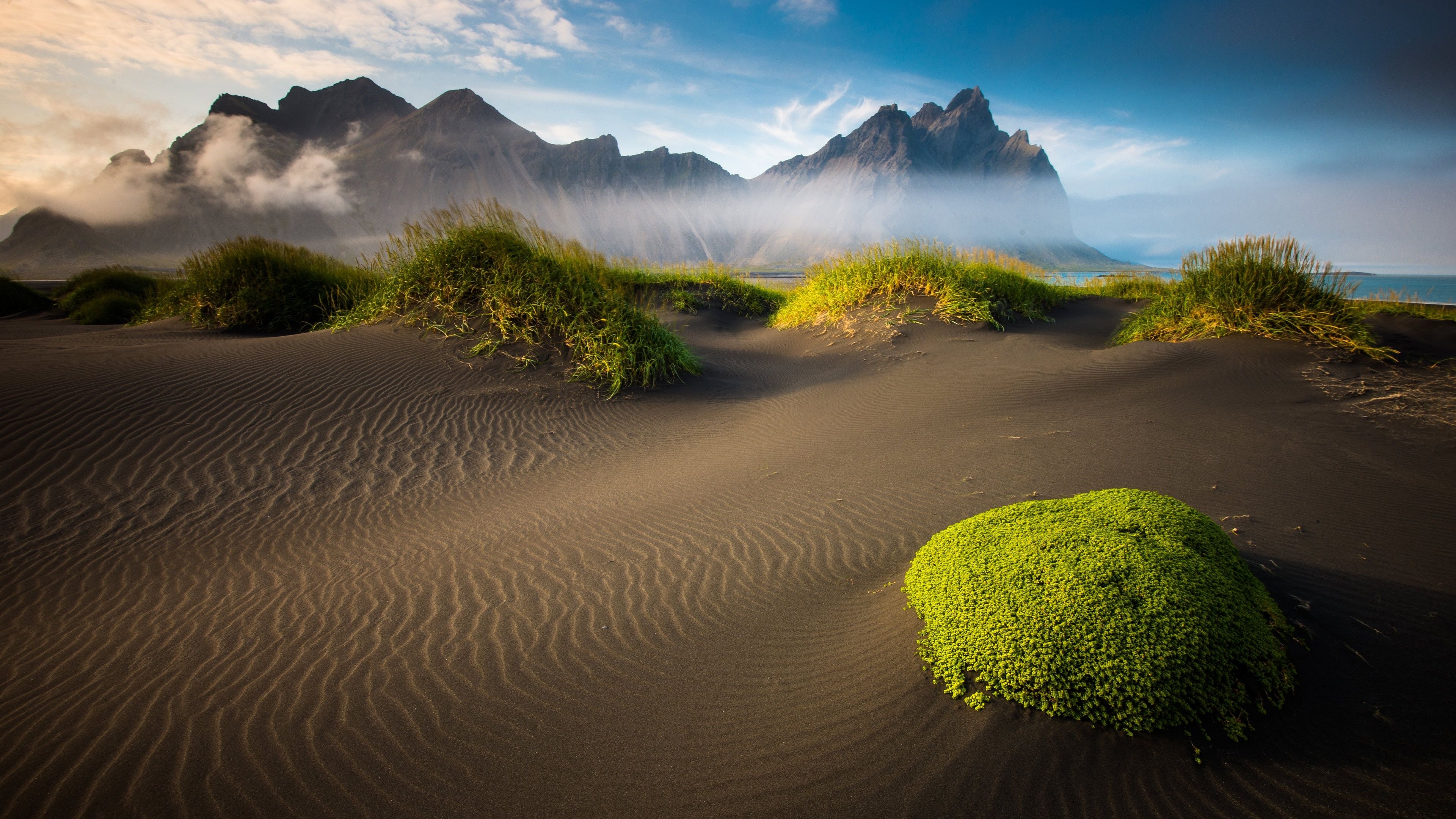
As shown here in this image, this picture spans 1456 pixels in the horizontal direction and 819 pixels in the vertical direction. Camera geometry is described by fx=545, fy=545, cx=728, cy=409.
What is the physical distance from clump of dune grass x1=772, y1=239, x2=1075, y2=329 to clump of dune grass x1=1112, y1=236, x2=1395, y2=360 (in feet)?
9.19

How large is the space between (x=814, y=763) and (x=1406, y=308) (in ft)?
50.1

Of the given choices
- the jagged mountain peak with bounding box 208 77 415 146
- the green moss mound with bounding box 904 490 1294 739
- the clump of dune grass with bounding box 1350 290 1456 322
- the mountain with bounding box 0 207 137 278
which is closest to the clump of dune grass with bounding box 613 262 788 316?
the clump of dune grass with bounding box 1350 290 1456 322

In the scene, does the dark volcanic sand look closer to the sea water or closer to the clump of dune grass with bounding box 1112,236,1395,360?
the clump of dune grass with bounding box 1112,236,1395,360

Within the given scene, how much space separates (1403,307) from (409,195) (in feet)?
588

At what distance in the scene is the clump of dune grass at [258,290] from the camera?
1061cm

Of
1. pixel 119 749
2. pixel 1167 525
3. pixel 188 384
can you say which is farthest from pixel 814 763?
pixel 188 384

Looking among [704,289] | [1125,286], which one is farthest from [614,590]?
[1125,286]

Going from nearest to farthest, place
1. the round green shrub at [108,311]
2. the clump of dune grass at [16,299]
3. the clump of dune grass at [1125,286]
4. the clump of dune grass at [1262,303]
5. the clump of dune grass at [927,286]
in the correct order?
1. the clump of dune grass at [1262,303]
2. the clump of dune grass at [927,286]
3. the round green shrub at [108,311]
4. the clump of dune grass at [1125,286]
5. the clump of dune grass at [16,299]

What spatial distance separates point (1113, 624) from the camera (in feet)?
6.39

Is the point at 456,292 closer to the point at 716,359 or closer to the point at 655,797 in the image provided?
the point at 716,359

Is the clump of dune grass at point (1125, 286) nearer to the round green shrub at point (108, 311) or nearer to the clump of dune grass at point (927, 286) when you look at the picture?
the clump of dune grass at point (927, 286)

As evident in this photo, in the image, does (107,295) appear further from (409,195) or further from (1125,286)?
(409,195)

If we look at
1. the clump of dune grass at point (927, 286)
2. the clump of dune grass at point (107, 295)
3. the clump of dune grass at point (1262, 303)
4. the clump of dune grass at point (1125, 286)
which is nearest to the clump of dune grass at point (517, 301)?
the clump of dune grass at point (927, 286)

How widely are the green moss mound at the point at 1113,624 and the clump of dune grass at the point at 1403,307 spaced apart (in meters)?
9.90
